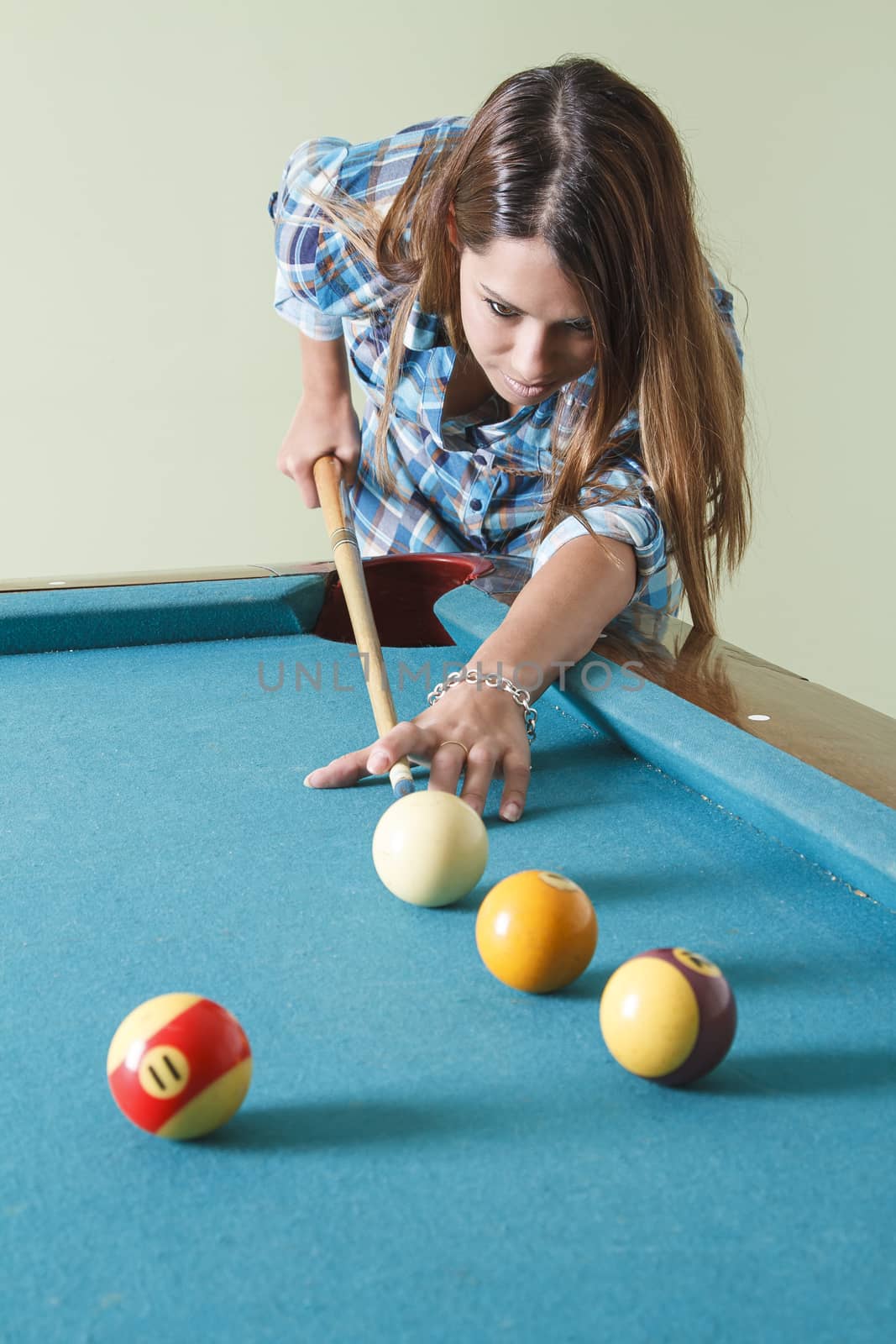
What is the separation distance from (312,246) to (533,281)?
85 centimetres

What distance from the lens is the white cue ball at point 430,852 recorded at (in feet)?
3.26

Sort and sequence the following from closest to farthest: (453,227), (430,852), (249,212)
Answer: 1. (430,852)
2. (453,227)
3. (249,212)

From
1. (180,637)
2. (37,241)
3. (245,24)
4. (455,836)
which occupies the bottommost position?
(180,637)

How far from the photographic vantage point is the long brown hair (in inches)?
61.7

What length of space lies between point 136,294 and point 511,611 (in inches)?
104

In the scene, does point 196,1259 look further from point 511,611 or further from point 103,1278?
point 511,611

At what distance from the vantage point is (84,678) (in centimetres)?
165

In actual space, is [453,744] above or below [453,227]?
below

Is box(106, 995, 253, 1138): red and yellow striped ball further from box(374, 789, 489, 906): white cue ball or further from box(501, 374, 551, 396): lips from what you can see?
box(501, 374, 551, 396): lips

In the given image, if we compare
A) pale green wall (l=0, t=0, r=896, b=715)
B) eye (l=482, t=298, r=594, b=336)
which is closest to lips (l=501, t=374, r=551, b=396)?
eye (l=482, t=298, r=594, b=336)

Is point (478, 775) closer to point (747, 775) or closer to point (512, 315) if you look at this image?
point (747, 775)

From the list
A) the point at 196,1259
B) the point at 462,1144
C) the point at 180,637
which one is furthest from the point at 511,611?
the point at 196,1259

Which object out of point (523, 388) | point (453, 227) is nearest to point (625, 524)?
point (523, 388)

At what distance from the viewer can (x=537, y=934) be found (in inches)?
33.5
